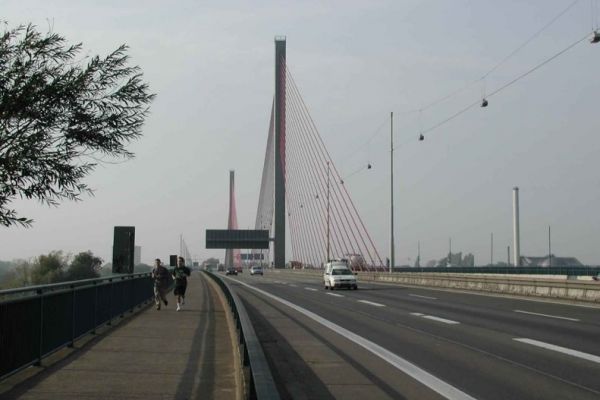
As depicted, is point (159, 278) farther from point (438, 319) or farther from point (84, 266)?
point (84, 266)

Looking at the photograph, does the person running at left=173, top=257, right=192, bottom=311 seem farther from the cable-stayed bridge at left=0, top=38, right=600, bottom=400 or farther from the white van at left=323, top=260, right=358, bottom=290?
the white van at left=323, top=260, right=358, bottom=290

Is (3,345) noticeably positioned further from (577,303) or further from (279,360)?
(577,303)

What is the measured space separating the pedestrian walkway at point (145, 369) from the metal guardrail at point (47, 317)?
30 cm

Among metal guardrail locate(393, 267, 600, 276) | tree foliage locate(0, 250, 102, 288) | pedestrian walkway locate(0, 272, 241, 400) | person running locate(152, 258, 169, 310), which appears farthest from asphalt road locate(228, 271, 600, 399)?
tree foliage locate(0, 250, 102, 288)

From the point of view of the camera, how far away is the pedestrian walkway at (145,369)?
8214mm

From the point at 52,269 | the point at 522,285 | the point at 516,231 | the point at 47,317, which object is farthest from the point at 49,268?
the point at 47,317

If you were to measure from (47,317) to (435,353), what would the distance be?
6.47 m

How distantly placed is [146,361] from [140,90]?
4260 mm

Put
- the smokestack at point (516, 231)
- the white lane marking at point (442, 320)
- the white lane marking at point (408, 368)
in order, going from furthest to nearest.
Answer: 1. the smokestack at point (516, 231)
2. the white lane marking at point (442, 320)
3. the white lane marking at point (408, 368)

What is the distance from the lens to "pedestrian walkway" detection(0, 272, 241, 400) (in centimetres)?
821

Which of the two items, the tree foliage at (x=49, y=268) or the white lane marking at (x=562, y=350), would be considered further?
the tree foliage at (x=49, y=268)

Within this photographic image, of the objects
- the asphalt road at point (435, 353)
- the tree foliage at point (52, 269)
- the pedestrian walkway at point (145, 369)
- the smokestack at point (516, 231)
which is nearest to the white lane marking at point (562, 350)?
the asphalt road at point (435, 353)

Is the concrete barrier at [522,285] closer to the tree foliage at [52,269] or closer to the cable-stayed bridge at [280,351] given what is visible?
the cable-stayed bridge at [280,351]

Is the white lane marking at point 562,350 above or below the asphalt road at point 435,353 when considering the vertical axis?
above
